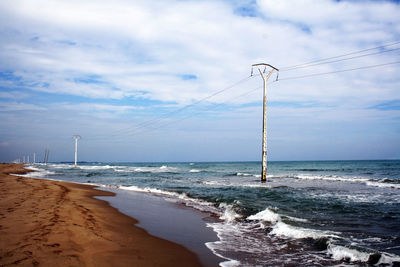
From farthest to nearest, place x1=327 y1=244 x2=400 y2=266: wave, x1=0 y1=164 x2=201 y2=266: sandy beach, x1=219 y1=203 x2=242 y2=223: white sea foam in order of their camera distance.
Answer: x1=219 y1=203 x2=242 y2=223: white sea foam, x1=327 y1=244 x2=400 y2=266: wave, x1=0 y1=164 x2=201 y2=266: sandy beach

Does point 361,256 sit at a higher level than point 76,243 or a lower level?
lower

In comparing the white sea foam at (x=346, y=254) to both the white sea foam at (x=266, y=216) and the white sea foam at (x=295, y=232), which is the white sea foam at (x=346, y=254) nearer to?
the white sea foam at (x=295, y=232)

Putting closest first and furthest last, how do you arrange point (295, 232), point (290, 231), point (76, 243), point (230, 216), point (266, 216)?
point (76, 243) → point (295, 232) → point (290, 231) → point (266, 216) → point (230, 216)

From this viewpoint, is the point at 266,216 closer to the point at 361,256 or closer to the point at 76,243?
the point at 361,256

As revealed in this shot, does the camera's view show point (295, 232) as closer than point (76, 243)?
No

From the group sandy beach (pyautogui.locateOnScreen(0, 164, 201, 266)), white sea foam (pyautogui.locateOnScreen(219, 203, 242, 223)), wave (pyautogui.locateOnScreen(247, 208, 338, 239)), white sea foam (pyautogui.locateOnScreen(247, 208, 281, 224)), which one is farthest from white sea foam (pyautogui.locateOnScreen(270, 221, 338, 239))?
sandy beach (pyautogui.locateOnScreen(0, 164, 201, 266))

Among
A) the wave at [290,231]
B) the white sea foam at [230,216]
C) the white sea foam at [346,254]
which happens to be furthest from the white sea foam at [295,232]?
the white sea foam at [230,216]

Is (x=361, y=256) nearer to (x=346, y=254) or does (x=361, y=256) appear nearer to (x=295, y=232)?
(x=346, y=254)

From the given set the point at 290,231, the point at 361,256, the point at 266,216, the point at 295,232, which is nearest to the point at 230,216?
the point at 266,216

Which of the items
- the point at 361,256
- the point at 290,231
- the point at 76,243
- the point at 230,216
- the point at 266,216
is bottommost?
the point at 230,216

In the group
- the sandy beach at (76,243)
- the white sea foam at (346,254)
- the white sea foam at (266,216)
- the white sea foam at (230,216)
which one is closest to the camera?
the sandy beach at (76,243)

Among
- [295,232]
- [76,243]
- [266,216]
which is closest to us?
[76,243]

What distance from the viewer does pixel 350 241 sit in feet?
21.1

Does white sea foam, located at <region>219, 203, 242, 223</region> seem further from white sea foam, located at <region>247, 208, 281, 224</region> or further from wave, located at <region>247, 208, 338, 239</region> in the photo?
wave, located at <region>247, 208, 338, 239</region>
